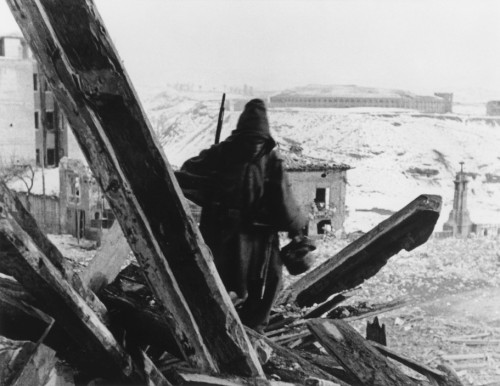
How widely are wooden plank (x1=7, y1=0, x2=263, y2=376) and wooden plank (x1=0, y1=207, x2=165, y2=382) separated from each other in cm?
16

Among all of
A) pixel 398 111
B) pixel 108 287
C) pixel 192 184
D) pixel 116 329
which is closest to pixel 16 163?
pixel 108 287

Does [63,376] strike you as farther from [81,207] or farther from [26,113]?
[26,113]

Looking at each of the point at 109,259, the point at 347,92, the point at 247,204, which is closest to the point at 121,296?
the point at 109,259

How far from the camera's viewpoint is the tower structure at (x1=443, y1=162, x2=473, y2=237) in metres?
A: 2.71

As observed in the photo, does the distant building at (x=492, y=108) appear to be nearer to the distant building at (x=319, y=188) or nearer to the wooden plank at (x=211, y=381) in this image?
the distant building at (x=319, y=188)

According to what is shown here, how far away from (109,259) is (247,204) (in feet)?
1.66

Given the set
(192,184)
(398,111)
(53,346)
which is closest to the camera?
(53,346)

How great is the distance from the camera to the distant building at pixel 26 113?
7.57 ft

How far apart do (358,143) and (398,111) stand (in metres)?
0.21

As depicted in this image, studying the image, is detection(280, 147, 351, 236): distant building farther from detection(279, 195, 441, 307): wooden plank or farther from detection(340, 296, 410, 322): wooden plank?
detection(340, 296, 410, 322): wooden plank

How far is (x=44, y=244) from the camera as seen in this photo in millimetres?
1361

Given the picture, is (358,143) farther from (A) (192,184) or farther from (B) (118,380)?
(B) (118,380)

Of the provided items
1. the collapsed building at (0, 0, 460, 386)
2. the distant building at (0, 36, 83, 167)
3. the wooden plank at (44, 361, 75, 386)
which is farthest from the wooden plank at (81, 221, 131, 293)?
the distant building at (0, 36, 83, 167)

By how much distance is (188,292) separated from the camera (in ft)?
→ 4.58
